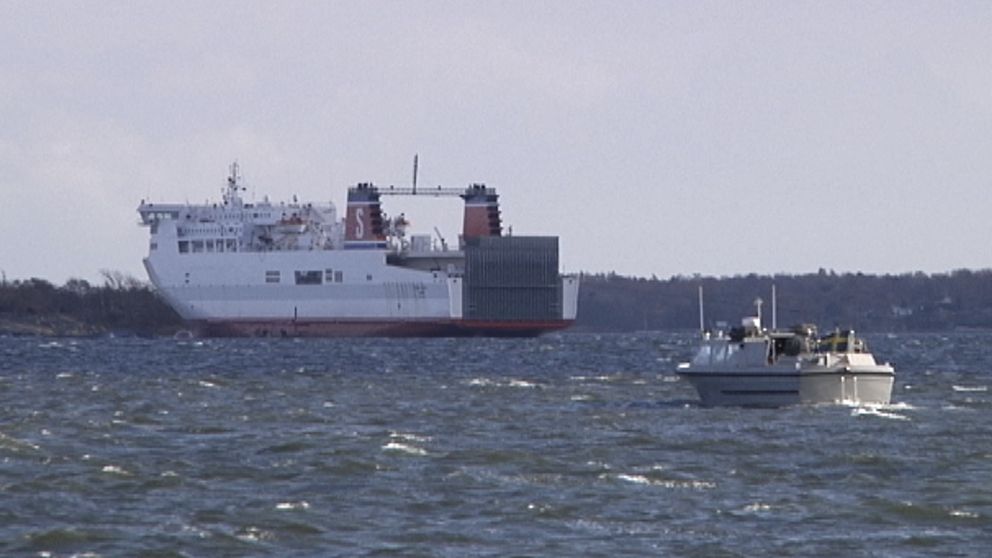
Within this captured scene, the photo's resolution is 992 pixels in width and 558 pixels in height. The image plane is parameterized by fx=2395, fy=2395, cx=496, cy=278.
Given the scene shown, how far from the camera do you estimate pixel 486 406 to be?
58625 millimetres

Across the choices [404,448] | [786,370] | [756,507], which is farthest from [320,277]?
[756,507]

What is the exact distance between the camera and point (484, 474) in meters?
38.3

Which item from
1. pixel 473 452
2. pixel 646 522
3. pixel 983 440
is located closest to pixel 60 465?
pixel 473 452

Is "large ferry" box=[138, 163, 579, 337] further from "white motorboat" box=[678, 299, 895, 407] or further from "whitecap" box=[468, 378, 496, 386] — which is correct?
"white motorboat" box=[678, 299, 895, 407]

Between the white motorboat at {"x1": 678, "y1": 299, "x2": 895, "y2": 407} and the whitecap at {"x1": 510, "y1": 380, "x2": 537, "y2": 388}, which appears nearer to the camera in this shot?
the white motorboat at {"x1": 678, "y1": 299, "x2": 895, "y2": 407}

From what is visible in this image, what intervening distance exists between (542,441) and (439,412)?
35.3 feet

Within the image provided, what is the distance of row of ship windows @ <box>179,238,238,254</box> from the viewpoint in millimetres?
176000

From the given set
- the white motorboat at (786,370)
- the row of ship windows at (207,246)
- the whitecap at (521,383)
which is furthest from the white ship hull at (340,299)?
the white motorboat at (786,370)

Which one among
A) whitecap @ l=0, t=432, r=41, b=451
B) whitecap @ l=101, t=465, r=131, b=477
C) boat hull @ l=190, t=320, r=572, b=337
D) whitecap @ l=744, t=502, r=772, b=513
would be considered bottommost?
whitecap @ l=744, t=502, r=772, b=513

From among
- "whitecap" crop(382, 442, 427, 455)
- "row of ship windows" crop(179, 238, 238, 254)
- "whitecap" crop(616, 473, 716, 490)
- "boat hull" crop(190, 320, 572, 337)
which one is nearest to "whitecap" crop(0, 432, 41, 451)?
"whitecap" crop(382, 442, 427, 455)

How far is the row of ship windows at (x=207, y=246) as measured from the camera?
176000 mm

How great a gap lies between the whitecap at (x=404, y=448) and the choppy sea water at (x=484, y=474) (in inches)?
3.6

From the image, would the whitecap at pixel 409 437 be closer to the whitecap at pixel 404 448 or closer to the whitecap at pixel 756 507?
the whitecap at pixel 404 448

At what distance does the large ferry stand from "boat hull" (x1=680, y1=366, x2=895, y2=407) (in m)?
113
